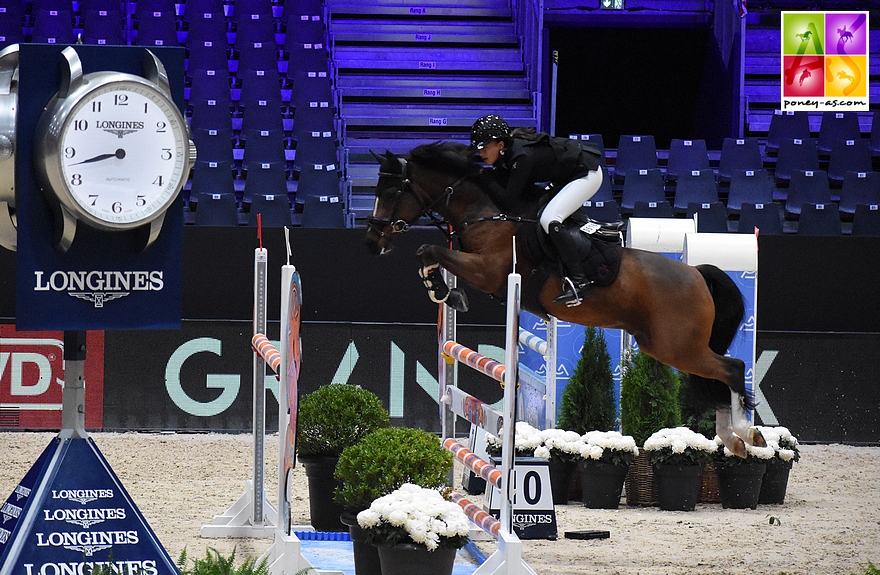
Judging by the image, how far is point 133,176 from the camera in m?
2.81

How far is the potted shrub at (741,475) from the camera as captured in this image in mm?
6379

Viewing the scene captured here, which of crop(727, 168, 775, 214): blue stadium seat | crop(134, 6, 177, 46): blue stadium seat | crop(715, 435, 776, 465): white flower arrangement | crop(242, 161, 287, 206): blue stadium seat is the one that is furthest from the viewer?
crop(134, 6, 177, 46): blue stadium seat

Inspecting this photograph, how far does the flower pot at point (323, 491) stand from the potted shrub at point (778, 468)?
2721 mm

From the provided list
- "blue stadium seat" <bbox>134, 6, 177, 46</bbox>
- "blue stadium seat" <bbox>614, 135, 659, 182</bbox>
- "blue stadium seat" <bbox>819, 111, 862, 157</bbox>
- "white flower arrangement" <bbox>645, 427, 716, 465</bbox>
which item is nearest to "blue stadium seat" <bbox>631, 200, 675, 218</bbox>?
"blue stadium seat" <bbox>614, 135, 659, 182</bbox>

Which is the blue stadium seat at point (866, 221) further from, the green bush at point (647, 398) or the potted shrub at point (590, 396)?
the potted shrub at point (590, 396)

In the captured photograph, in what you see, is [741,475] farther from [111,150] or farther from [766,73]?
[766,73]

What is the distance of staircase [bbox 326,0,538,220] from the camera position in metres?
11.3

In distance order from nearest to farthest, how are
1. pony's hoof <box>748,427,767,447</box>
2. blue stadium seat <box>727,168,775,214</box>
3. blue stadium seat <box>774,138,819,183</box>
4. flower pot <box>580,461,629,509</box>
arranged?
pony's hoof <box>748,427,767,447</box>
flower pot <box>580,461,629,509</box>
blue stadium seat <box>727,168,775,214</box>
blue stadium seat <box>774,138,819,183</box>

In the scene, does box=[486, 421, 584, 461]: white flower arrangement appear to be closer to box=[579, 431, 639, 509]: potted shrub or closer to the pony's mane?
box=[579, 431, 639, 509]: potted shrub

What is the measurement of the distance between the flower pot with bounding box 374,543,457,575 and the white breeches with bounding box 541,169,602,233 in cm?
161

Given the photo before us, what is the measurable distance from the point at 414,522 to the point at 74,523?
1287 mm

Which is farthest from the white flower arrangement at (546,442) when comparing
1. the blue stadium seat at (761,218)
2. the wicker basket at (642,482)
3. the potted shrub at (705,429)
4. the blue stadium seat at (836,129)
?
the blue stadium seat at (836,129)

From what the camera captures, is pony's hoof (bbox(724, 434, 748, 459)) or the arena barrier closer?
the arena barrier

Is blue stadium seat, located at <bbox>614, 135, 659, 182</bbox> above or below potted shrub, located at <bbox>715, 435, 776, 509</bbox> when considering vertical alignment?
above
